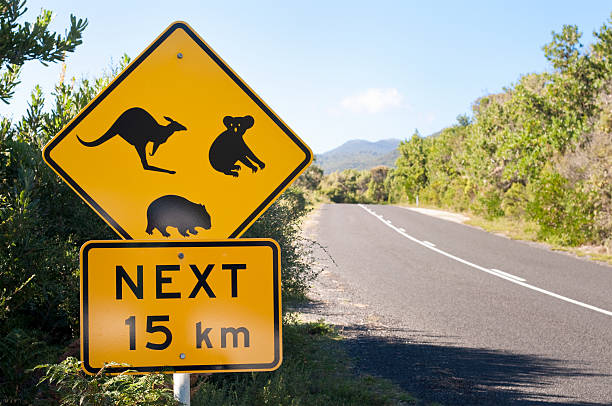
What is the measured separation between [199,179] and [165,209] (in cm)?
17

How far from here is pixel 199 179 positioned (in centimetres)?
194

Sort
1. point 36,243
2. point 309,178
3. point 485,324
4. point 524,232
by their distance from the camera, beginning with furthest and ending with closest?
point 309,178, point 524,232, point 485,324, point 36,243

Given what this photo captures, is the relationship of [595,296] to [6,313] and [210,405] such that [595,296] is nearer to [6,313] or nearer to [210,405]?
[210,405]

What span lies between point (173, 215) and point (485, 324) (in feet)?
18.8

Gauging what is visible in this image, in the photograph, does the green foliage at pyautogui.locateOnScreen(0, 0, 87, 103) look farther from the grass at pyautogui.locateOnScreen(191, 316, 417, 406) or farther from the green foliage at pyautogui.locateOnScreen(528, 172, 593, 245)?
the green foliage at pyautogui.locateOnScreen(528, 172, 593, 245)

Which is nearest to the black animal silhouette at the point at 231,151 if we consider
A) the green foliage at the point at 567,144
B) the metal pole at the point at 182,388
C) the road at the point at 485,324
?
the metal pole at the point at 182,388

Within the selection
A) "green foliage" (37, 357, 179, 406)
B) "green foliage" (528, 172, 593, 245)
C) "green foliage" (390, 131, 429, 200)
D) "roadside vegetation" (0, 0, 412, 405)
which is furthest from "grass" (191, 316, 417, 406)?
"green foliage" (390, 131, 429, 200)

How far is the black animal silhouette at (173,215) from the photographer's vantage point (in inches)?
74.6

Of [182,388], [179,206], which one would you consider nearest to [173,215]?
[179,206]

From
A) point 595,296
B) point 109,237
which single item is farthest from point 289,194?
point 595,296

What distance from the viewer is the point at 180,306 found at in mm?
1872

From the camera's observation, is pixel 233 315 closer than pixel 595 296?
Yes

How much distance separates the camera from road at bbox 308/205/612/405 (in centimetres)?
453

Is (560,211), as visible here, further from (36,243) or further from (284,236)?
(36,243)
